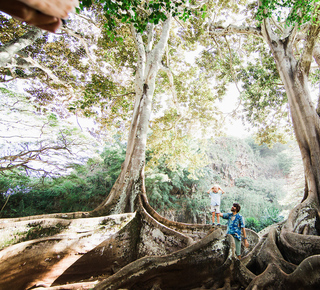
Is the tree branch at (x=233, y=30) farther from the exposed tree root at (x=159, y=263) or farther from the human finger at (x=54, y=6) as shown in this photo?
the human finger at (x=54, y=6)

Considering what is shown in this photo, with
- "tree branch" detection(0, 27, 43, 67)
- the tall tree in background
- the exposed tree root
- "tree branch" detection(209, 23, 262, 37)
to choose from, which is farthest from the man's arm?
"tree branch" detection(209, 23, 262, 37)

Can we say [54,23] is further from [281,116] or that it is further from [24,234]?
[281,116]

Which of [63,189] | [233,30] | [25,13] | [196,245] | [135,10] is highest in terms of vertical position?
[233,30]

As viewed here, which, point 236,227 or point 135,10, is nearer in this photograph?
point 135,10

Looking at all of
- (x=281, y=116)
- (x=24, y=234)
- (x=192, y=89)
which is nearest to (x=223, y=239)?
(x=24, y=234)

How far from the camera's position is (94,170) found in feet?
44.1

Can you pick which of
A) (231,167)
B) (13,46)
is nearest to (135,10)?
(13,46)

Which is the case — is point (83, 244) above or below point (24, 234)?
below

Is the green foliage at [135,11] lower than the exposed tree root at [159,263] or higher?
higher

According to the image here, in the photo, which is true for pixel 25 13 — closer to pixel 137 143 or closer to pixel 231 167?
pixel 137 143

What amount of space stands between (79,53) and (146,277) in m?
7.59

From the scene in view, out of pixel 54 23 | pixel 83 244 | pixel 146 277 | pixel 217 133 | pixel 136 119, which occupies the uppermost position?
pixel 217 133

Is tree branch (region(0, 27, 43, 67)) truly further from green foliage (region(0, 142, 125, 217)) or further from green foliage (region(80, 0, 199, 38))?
green foliage (region(0, 142, 125, 217))

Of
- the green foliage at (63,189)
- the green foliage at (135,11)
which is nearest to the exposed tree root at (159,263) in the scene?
the green foliage at (135,11)
